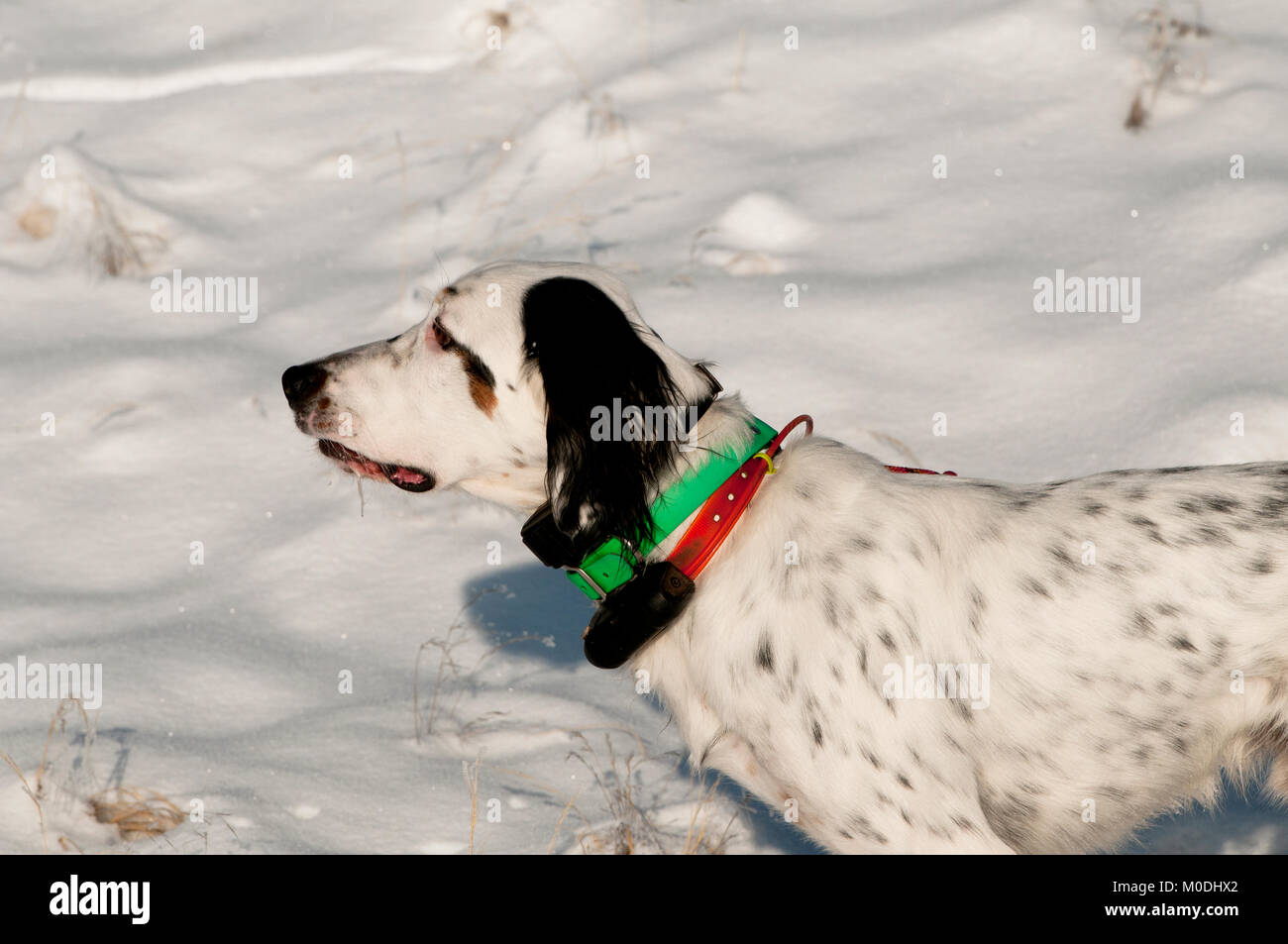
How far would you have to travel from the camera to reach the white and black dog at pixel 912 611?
9.66 ft

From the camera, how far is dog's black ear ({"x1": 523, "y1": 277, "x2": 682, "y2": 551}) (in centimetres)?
299

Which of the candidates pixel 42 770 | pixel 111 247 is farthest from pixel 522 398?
pixel 111 247

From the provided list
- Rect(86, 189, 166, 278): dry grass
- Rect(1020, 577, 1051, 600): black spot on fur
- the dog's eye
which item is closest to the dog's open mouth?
the dog's eye

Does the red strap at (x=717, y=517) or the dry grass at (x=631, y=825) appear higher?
the red strap at (x=717, y=517)

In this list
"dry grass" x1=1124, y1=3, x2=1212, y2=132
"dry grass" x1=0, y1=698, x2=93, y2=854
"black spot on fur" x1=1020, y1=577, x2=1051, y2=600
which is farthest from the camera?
"dry grass" x1=1124, y1=3, x2=1212, y2=132

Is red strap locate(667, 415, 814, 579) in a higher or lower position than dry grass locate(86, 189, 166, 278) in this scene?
lower

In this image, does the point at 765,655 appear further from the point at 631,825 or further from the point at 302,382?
the point at 302,382

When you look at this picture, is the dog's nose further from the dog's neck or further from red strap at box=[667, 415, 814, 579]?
red strap at box=[667, 415, 814, 579]

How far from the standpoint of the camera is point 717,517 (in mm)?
3020

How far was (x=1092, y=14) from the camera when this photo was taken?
8.09 metres

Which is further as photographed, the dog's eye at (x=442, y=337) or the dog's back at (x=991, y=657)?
the dog's eye at (x=442, y=337)

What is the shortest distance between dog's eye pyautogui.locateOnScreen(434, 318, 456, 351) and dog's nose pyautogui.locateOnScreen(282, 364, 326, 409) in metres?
0.33

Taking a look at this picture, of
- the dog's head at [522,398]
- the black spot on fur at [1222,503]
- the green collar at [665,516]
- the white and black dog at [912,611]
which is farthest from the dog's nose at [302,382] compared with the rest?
the black spot on fur at [1222,503]

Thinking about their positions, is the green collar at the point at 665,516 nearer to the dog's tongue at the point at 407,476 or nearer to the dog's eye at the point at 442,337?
the dog's tongue at the point at 407,476
